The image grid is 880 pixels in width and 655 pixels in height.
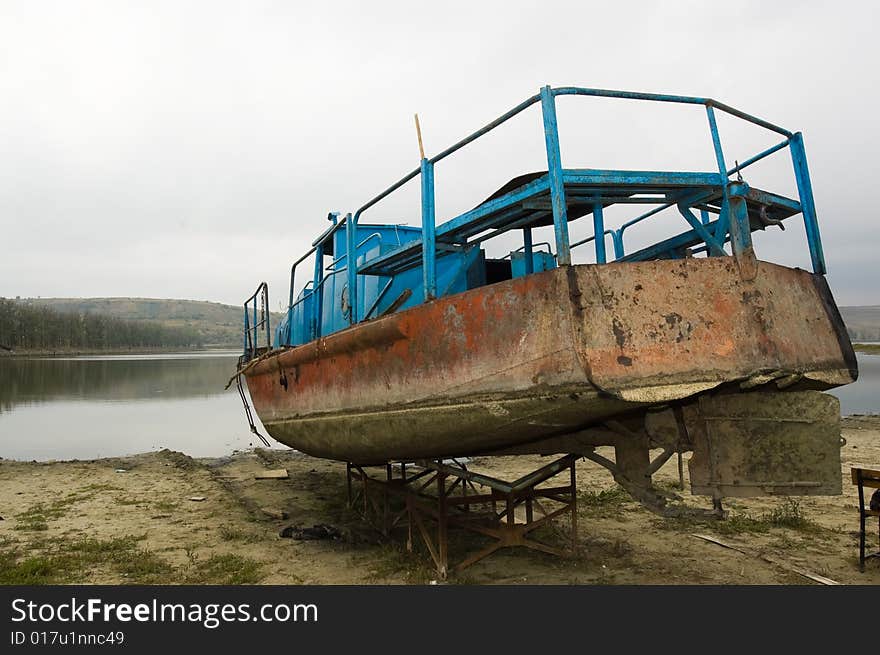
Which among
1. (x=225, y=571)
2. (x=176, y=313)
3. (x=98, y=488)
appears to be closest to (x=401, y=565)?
(x=225, y=571)

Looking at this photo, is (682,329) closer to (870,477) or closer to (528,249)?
(528,249)

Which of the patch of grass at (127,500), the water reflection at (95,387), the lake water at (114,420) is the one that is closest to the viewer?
the patch of grass at (127,500)

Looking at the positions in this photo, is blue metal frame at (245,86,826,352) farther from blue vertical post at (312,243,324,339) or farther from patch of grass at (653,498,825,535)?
patch of grass at (653,498,825,535)

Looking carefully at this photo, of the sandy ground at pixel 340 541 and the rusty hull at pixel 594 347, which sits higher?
the rusty hull at pixel 594 347

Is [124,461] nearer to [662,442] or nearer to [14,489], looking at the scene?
[14,489]

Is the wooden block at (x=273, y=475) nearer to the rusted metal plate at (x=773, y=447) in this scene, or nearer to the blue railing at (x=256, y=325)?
the blue railing at (x=256, y=325)

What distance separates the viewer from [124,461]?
11.3 metres

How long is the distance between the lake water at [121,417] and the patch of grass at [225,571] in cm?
912

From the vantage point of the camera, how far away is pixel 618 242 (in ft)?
17.1

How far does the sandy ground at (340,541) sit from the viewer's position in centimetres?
480

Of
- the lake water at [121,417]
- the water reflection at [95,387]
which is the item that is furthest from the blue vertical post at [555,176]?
the water reflection at [95,387]

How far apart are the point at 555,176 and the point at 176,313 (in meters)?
191

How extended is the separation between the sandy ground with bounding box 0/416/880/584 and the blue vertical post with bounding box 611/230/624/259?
276 cm

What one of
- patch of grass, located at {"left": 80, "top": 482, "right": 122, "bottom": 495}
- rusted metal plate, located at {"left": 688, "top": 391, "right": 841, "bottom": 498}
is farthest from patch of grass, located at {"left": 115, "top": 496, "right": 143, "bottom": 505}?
rusted metal plate, located at {"left": 688, "top": 391, "right": 841, "bottom": 498}
